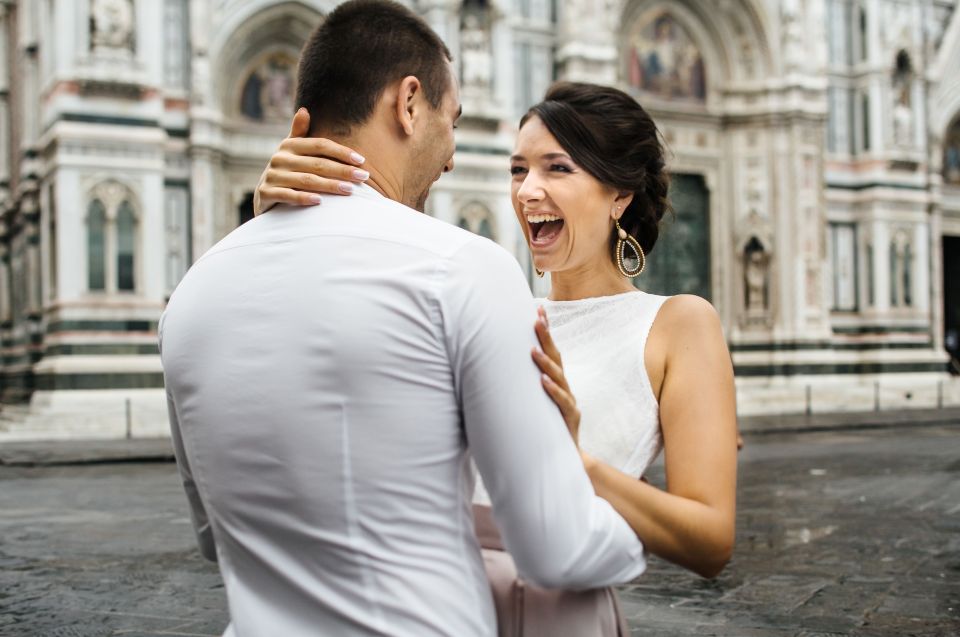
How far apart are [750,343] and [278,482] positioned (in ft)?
65.9

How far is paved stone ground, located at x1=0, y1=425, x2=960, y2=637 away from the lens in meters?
4.27

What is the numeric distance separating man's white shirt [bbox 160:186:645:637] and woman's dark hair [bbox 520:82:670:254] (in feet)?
2.21

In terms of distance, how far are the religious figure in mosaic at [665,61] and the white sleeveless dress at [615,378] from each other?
19.5m

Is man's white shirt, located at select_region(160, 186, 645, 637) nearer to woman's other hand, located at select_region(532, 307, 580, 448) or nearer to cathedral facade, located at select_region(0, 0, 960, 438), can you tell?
woman's other hand, located at select_region(532, 307, 580, 448)

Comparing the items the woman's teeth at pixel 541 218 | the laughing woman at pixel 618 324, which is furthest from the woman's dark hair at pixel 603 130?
the woman's teeth at pixel 541 218

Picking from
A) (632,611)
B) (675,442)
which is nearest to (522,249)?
(632,611)

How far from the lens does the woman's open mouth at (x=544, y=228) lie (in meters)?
1.94

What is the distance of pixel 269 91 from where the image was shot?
1836 cm

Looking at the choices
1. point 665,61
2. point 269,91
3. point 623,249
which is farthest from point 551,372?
point 665,61

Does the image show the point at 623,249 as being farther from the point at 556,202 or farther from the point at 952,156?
the point at 952,156

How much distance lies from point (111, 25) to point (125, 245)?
3.28 m

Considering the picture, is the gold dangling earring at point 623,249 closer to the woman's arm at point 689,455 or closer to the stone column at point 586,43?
the woman's arm at point 689,455

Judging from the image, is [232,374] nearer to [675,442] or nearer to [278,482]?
[278,482]

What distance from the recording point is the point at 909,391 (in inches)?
833
